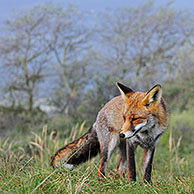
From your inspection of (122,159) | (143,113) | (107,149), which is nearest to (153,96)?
(143,113)

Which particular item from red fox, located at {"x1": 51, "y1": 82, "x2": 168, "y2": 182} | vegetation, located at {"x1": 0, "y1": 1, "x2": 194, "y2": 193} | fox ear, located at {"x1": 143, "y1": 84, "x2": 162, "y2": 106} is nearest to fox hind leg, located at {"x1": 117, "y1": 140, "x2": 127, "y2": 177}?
red fox, located at {"x1": 51, "y1": 82, "x2": 168, "y2": 182}

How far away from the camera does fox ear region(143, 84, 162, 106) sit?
3814 millimetres

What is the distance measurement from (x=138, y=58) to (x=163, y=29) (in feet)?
11.3

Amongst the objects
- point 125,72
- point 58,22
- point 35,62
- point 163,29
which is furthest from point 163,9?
point 35,62

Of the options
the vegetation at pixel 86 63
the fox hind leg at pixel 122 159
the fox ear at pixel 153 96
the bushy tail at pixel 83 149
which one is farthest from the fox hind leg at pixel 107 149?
the vegetation at pixel 86 63

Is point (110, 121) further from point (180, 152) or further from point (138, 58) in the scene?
point (138, 58)

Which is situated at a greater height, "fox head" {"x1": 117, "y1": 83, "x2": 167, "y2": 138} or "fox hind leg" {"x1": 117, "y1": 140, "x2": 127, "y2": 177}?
"fox head" {"x1": 117, "y1": 83, "x2": 167, "y2": 138}

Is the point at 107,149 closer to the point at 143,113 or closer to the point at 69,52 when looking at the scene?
the point at 143,113

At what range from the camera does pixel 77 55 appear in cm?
2484

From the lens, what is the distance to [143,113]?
3.77 meters

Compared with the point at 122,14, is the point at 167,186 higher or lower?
lower

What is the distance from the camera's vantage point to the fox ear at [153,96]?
381 centimetres

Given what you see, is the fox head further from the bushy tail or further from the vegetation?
the vegetation

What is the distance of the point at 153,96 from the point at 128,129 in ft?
1.84
